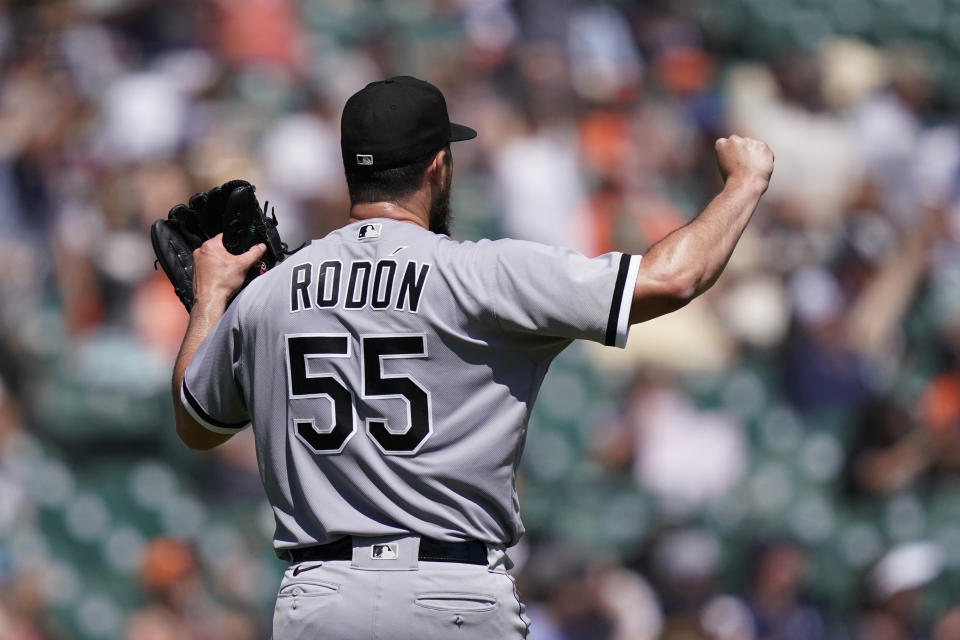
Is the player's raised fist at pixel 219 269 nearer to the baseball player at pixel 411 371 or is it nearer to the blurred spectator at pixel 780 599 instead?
the baseball player at pixel 411 371

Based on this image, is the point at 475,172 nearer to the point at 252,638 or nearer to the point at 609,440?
the point at 609,440

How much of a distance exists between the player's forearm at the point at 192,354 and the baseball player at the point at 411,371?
0.18m

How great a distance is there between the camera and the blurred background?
5781 millimetres

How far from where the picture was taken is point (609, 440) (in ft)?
20.4

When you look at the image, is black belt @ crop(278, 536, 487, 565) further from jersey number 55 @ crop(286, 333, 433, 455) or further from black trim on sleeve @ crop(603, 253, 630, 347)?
black trim on sleeve @ crop(603, 253, 630, 347)

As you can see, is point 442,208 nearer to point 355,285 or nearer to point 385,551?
point 355,285

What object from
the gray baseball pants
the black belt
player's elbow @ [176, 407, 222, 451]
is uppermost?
player's elbow @ [176, 407, 222, 451]

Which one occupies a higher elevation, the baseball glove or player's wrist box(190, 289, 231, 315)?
the baseball glove

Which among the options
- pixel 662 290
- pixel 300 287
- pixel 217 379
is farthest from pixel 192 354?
pixel 662 290

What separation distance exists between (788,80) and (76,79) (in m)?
4.00

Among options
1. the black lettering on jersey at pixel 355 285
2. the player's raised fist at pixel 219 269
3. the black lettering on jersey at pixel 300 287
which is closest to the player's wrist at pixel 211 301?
the player's raised fist at pixel 219 269

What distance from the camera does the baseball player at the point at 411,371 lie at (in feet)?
6.86

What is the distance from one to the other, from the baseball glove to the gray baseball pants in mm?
655

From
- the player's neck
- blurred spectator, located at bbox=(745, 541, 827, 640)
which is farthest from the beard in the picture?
blurred spectator, located at bbox=(745, 541, 827, 640)
